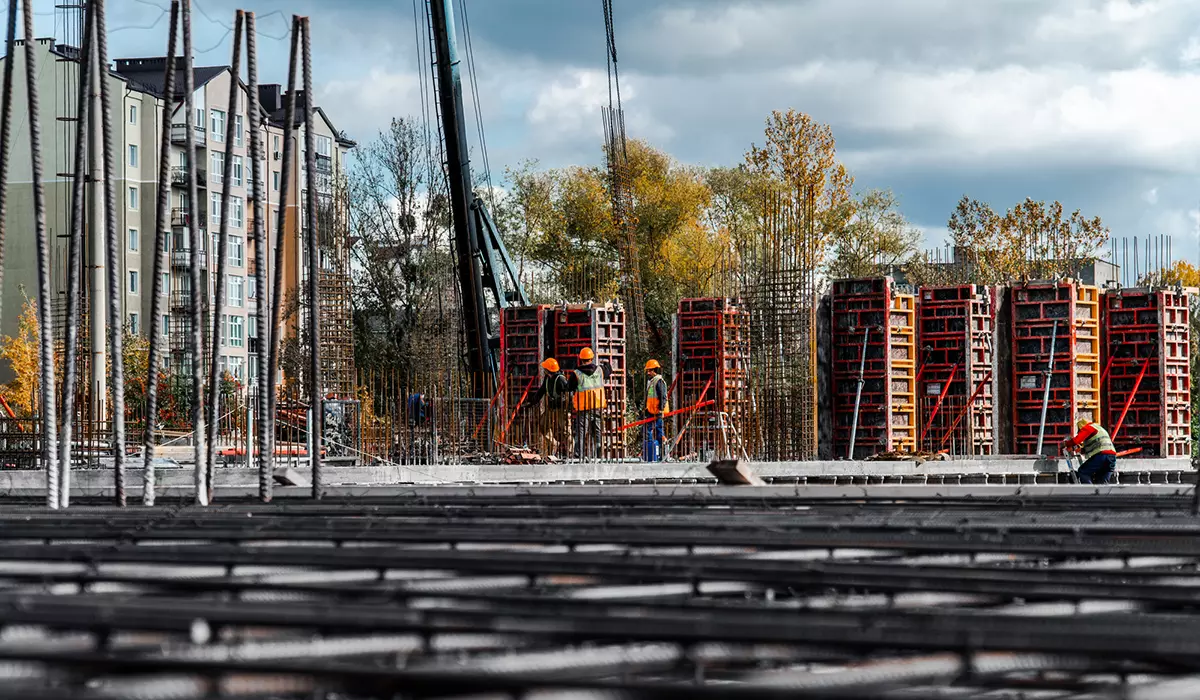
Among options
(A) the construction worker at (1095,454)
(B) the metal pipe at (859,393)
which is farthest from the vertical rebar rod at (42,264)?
(B) the metal pipe at (859,393)

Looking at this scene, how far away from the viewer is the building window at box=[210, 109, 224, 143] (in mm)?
68250

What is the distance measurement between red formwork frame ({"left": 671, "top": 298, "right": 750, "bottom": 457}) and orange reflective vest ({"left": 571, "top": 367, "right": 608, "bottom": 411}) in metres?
3.30

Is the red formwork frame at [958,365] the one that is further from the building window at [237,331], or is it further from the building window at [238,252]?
the building window at [237,331]

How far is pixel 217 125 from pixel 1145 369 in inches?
1926

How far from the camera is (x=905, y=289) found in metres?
30.0

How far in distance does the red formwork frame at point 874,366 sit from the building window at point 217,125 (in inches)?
1814

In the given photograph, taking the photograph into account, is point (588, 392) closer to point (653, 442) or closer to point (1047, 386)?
point (653, 442)

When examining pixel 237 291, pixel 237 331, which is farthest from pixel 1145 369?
pixel 237 331

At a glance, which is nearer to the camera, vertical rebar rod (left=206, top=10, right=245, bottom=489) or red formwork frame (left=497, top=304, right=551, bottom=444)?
vertical rebar rod (left=206, top=10, right=245, bottom=489)

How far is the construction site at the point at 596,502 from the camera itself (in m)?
3.88

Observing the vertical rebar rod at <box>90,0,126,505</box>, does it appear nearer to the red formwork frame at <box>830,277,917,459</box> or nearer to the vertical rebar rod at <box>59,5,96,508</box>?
the vertical rebar rod at <box>59,5,96,508</box>

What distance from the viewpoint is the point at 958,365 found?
28.1 metres

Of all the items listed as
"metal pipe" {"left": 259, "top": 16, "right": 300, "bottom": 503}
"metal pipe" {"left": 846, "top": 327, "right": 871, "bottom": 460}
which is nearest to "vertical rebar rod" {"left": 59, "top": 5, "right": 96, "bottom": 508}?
"metal pipe" {"left": 259, "top": 16, "right": 300, "bottom": 503}

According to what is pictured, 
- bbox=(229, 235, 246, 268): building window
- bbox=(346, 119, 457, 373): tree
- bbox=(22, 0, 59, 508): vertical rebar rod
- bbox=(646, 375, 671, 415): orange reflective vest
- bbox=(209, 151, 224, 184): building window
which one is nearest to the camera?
bbox=(22, 0, 59, 508): vertical rebar rod
